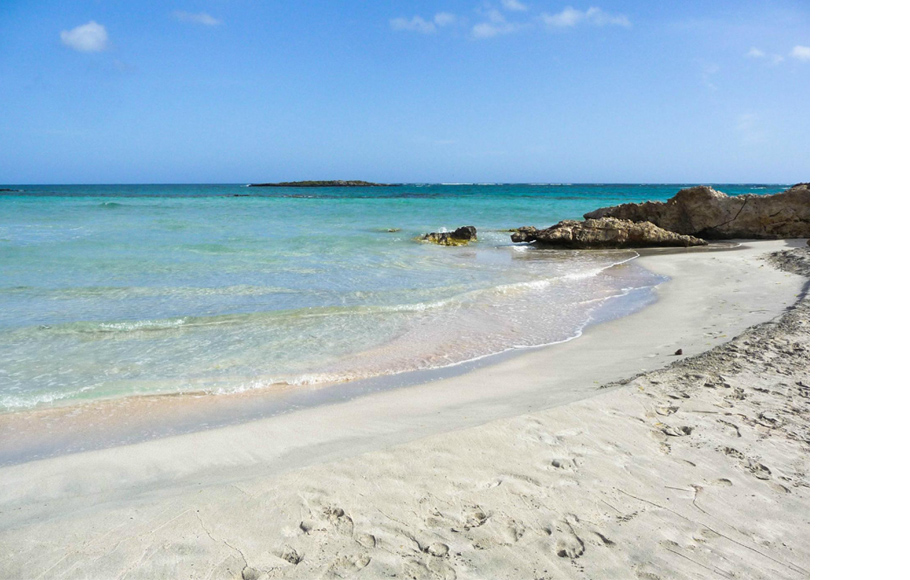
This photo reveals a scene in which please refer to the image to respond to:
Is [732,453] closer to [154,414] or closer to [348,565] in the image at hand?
[348,565]

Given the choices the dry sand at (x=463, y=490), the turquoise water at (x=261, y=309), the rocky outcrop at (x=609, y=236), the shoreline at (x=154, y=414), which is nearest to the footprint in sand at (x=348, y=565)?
the dry sand at (x=463, y=490)

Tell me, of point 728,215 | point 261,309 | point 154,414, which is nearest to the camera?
point 154,414

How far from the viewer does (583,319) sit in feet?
24.5

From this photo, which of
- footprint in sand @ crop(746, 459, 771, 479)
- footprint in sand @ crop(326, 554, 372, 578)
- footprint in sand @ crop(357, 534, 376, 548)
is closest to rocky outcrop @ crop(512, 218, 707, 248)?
footprint in sand @ crop(746, 459, 771, 479)

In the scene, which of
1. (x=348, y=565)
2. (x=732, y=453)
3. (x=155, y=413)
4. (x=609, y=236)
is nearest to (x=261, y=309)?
(x=155, y=413)

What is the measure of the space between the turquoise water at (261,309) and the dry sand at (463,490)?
1.35 metres

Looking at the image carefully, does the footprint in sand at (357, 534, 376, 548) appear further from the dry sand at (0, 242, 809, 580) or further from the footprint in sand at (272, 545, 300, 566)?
the footprint in sand at (272, 545, 300, 566)

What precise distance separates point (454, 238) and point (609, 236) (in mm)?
4653

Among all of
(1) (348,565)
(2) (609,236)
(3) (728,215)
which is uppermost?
(3) (728,215)

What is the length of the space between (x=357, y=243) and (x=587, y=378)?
40.7 feet

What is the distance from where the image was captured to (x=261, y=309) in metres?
7.65

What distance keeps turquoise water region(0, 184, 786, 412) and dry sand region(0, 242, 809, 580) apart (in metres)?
1.35
